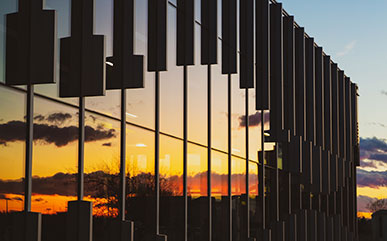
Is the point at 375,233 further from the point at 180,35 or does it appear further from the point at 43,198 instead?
the point at 43,198

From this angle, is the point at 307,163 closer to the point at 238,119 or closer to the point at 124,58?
the point at 238,119

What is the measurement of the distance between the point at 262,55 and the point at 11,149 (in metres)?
12.4

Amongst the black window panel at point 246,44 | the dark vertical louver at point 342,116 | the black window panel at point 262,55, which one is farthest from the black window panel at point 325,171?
the black window panel at point 246,44

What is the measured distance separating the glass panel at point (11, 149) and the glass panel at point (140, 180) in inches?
138

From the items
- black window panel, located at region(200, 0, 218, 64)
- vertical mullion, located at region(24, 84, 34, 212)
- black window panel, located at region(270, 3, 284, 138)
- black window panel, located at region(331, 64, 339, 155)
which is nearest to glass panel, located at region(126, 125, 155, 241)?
black window panel, located at region(200, 0, 218, 64)

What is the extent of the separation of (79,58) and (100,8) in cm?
261

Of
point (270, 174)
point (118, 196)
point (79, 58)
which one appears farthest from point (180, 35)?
point (270, 174)

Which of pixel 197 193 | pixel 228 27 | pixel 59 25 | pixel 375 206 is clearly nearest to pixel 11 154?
pixel 59 25

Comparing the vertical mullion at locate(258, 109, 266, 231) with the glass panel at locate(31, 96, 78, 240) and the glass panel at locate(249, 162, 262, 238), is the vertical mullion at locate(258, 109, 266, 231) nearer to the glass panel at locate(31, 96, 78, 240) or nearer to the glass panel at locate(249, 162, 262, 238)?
the glass panel at locate(249, 162, 262, 238)

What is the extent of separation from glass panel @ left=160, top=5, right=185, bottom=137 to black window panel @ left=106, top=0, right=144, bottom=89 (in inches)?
116

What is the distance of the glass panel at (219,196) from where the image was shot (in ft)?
55.6

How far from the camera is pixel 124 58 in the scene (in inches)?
428

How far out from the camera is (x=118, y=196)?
11844mm

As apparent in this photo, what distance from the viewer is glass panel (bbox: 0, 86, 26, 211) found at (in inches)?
351
